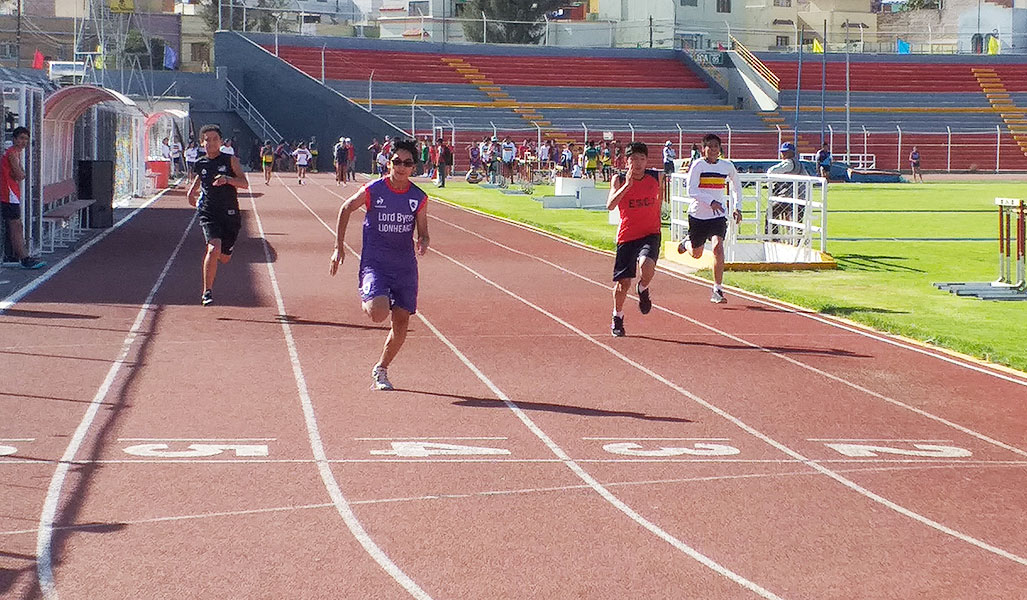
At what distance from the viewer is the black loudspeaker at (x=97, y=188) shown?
2662 centimetres

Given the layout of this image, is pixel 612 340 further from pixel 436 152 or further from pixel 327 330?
pixel 436 152

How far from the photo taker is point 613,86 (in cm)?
6944

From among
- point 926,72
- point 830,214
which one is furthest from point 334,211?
point 926,72

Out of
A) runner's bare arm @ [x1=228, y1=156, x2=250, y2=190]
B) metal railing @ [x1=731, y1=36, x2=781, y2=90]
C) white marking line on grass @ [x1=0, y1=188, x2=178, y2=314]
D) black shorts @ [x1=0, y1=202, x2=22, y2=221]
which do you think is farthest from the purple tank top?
metal railing @ [x1=731, y1=36, x2=781, y2=90]

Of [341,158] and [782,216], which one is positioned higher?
[341,158]

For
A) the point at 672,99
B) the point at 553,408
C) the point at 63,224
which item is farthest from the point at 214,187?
the point at 672,99

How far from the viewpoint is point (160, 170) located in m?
43.6

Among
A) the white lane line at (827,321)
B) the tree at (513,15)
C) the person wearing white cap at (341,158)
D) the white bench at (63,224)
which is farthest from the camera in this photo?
the tree at (513,15)

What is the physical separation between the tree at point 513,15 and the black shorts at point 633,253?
73.6m

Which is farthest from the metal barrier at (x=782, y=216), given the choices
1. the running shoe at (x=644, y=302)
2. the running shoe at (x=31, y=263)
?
the running shoe at (x=31, y=263)

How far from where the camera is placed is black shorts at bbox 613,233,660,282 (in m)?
13.9

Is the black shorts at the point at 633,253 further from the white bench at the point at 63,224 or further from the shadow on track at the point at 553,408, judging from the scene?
the white bench at the point at 63,224

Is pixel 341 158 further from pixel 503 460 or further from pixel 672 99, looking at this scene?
pixel 503 460

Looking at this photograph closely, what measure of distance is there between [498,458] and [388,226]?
8.90 feet
